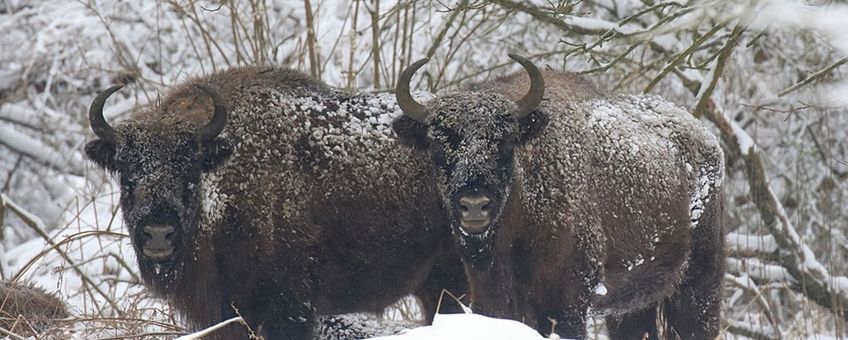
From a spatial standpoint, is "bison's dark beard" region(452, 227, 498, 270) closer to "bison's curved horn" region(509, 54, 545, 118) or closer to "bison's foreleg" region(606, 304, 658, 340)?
"bison's curved horn" region(509, 54, 545, 118)

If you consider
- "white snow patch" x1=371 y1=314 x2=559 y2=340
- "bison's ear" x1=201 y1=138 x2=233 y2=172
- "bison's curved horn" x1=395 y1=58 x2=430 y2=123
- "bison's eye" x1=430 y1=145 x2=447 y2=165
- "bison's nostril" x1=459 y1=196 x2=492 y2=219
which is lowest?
"white snow patch" x1=371 y1=314 x2=559 y2=340

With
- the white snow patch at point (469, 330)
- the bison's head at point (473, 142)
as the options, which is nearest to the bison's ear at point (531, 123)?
the bison's head at point (473, 142)

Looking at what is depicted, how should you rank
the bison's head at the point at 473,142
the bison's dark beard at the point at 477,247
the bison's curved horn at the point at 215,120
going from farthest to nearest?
1. the bison's curved horn at the point at 215,120
2. the bison's dark beard at the point at 477,247
3. the bison's head at the point at 473,142

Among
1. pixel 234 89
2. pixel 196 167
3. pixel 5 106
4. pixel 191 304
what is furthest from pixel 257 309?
pixel 5 106

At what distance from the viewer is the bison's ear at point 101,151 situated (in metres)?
7.37

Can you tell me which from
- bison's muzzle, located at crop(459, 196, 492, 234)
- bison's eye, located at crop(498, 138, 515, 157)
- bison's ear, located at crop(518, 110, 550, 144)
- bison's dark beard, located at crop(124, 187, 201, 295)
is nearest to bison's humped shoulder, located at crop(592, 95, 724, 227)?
bison's ear, located at crop(518, 110, 550, 144)

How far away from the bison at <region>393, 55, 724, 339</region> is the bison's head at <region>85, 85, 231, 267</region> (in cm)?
120

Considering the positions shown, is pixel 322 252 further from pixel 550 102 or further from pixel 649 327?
pixel 649 327

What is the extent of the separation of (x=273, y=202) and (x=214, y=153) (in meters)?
0.49

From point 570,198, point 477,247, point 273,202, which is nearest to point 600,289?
point 570,198

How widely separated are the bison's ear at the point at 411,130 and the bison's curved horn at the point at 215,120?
3.44ft

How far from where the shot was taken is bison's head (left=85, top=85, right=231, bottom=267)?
274 inches

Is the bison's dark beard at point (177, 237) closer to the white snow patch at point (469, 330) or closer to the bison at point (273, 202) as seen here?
the bison at point (273, 202)

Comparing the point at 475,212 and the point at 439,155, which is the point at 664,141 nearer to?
the point at 439,155
